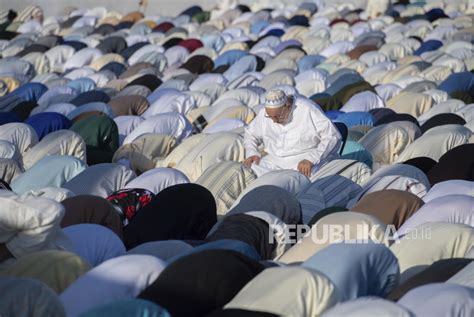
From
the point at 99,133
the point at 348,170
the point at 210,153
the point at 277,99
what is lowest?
the point at 99,133

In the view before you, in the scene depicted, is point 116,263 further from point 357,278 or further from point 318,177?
point 318,177

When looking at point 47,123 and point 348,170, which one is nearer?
point 348,170

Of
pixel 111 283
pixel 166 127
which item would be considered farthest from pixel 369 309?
pixel 166 127

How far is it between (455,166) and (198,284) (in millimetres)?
2596

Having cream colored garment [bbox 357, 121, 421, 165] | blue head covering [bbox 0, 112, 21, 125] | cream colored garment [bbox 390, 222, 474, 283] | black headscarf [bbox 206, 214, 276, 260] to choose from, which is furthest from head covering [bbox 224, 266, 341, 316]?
blue head covering [bbox 0, 112, 21, 125]

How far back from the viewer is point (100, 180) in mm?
6223

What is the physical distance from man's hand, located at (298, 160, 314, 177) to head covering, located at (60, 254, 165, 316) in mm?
2313

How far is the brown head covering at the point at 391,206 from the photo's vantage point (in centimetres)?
513

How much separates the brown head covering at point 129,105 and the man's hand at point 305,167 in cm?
312

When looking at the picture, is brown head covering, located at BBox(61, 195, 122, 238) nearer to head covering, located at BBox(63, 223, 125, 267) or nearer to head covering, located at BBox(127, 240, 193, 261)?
head covering, located at BBox(63, 223, 125, 267)

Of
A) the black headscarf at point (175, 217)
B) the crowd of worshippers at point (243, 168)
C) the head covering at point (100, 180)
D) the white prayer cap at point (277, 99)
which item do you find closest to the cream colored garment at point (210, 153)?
the crowd of worshippers at point (243, 168)

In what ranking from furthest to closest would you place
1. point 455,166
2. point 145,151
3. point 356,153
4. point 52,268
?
point 145,151 < point 356,153 < point 455,166 < point 52,268

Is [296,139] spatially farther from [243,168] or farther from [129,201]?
[129,201]

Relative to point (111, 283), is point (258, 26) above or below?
below
